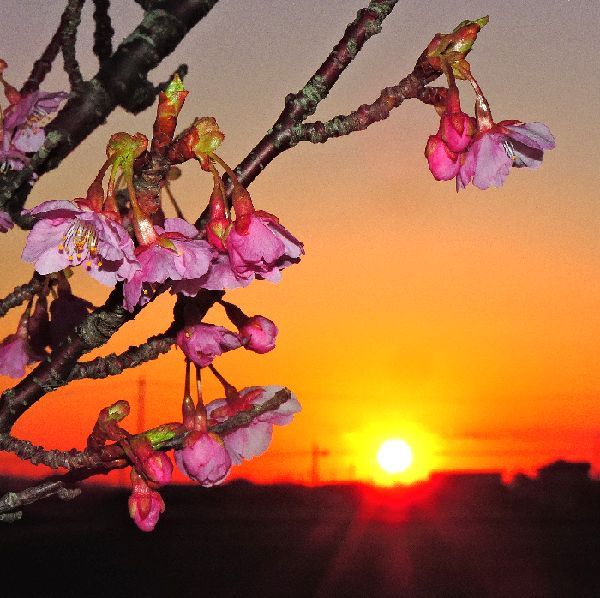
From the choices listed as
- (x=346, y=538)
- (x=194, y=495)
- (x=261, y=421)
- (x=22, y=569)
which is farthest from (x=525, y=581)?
(x=261, y=421)

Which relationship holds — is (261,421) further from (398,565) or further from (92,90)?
(398,565)

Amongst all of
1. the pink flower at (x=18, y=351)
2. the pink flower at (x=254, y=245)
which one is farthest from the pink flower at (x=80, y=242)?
the pink flower at (x=18, y=351)

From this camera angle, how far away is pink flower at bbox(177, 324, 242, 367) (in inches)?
57.1

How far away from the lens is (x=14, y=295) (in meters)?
1.91

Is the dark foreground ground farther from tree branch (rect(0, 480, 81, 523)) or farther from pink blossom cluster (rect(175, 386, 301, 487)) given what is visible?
tree branch (rect(0, 480, 81, 523))

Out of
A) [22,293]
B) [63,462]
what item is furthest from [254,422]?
[22,293]

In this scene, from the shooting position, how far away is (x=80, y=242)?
1274 mm

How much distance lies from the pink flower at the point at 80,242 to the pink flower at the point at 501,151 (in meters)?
0.50

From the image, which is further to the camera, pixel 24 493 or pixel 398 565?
pixel 398 565

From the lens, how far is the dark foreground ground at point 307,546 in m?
19.4

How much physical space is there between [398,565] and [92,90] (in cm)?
2218

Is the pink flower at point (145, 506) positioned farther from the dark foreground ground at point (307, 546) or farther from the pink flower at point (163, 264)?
the dark foreground ground at point (307, 546)

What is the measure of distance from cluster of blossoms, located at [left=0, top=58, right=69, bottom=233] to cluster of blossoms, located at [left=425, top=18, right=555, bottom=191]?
903 mm

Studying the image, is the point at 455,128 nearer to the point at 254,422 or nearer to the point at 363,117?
the point at 363,117
